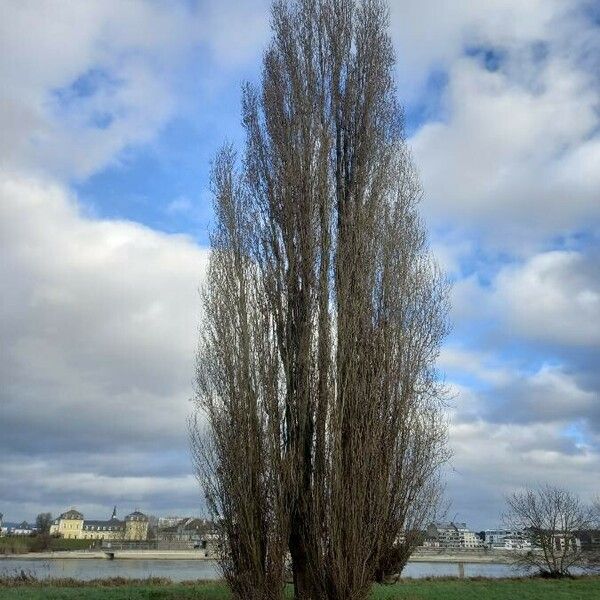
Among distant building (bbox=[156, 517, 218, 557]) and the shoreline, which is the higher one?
distant building (bbox=[156, 517, 218, 557])

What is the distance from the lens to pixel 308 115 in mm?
12461

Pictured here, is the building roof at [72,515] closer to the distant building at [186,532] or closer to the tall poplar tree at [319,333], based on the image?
the distant building at [186,532]

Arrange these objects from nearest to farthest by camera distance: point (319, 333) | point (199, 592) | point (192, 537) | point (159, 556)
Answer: point (319, 333), point (199, 592), point (159, 556), point (192, 537)

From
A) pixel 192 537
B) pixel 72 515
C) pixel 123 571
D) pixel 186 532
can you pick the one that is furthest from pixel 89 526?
pixel 123 571

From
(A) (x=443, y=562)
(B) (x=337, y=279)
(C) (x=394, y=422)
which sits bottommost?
(A) (x=443, y=562)

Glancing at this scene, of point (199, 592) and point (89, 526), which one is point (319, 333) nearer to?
point (199, 592)

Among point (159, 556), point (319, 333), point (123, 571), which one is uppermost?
point (319, 333)

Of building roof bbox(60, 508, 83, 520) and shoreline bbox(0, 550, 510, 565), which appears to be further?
building roof bbox(60, 508, 83, 520)

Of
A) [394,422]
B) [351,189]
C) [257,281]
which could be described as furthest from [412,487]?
[351,189]

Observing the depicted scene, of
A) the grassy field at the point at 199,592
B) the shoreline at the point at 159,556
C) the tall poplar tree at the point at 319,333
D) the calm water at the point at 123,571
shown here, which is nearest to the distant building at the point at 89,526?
the shoreline at the point at 159,556

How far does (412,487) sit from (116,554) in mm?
42409

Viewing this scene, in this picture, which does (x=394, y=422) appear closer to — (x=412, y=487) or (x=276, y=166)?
(x=412, y=487)

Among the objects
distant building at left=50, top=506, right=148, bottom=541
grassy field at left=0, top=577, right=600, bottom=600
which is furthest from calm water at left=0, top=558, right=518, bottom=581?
distant building at left=50, top=506, right=148, bottom=541

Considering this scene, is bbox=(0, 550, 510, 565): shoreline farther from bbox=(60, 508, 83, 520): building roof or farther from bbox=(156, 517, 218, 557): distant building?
bbox=(60, 508, 83, 520): building roof
